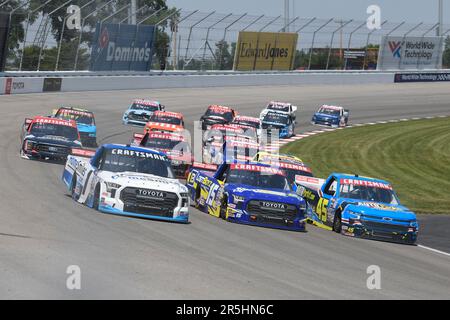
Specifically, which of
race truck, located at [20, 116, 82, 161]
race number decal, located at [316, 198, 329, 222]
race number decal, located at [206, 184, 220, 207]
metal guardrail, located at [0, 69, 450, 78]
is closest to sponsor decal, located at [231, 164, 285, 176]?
race number decal, located at [206, 184, 220, 207]

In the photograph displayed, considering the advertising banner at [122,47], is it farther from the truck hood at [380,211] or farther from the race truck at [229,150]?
the truck hood at [380,211]

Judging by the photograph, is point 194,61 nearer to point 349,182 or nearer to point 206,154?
point 206,154

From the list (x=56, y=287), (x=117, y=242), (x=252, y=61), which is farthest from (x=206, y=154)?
(x=252, y=61)

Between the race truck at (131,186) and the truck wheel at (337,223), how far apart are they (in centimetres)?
350

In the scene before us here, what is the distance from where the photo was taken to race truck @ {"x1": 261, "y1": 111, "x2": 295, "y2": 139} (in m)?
42.4

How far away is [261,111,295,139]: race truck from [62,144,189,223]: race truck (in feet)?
73.2

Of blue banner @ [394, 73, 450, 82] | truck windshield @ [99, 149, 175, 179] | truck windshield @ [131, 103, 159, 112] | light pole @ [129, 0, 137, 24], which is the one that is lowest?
truck windshield @ [99, 149, 175, 179]

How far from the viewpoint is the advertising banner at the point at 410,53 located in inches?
2948

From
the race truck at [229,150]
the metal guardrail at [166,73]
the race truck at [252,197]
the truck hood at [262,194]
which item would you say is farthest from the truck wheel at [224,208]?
the metal guardrail at [166,73]

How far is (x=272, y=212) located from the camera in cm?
1966

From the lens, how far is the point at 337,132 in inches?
1806

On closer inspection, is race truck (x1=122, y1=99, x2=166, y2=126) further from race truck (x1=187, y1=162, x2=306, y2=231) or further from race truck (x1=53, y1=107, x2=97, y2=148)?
race truck (x1=187, y1=162, x2=306, y2=231)

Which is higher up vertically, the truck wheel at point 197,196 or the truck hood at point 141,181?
the truck hood at point 141,181

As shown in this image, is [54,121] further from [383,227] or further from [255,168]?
[383,227]
